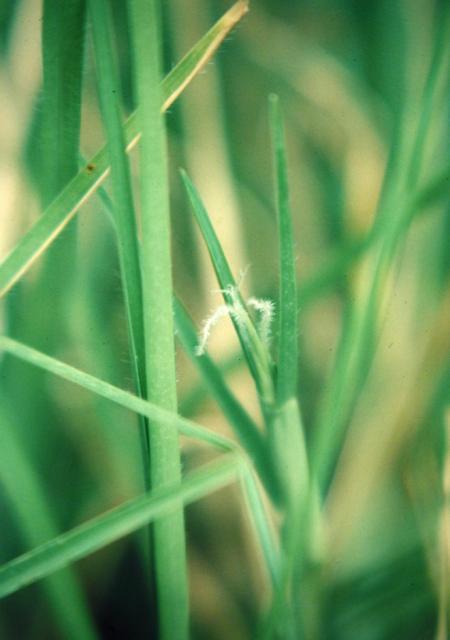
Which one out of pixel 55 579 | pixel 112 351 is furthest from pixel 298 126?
pixel 55 579

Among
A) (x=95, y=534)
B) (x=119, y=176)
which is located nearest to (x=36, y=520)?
(x=95, y=534)

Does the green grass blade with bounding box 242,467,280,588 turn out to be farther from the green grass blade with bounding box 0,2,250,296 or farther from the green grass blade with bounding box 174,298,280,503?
the green grass blade with bounding box 0,2,250,296

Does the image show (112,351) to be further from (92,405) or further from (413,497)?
(413,497)

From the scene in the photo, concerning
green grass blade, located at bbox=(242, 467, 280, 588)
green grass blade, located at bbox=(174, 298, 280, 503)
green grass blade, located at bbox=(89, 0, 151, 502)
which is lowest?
green grass blade, located at bbox=(242, 467, 280, 588)

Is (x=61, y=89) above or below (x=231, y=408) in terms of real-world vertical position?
above

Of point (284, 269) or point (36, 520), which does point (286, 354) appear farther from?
point (36, 520)

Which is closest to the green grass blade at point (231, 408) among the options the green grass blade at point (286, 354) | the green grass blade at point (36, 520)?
the green grass blade at point (286, 354)

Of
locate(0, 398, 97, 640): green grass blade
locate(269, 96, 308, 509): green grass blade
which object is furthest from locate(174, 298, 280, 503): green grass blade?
locate(0, 398, 97, 640): green grass blade
